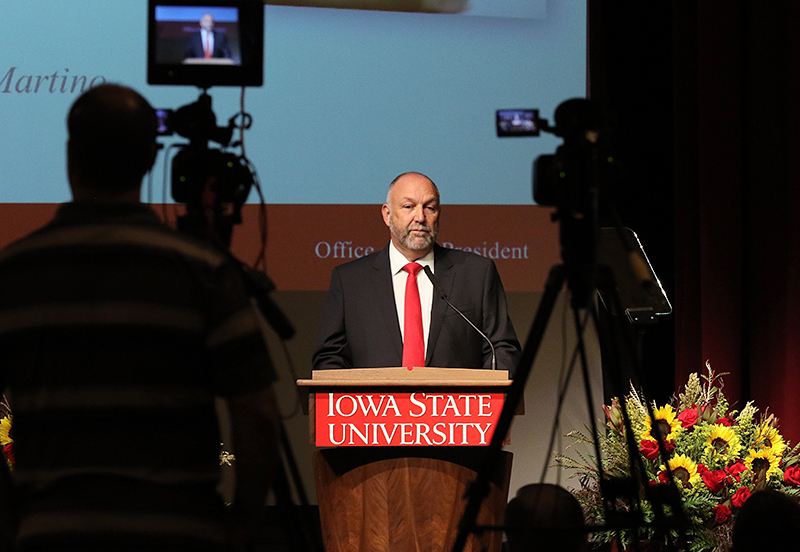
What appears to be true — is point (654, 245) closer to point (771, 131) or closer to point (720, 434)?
point (771, 131)

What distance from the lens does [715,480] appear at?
7.77 ft

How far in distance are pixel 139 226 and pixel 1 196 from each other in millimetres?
2991

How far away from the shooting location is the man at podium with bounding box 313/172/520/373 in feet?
10.6

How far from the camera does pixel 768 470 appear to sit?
2.45 m

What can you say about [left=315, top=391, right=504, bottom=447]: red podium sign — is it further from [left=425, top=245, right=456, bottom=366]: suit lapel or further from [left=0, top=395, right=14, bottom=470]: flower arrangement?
[left=0, top=395, right=14, bottom=470]: flower arrangement

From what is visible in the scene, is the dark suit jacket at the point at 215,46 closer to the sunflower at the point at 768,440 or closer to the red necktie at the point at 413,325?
the red necktie at the point at 413,325

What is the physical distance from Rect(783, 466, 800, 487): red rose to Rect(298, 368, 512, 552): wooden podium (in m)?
0.89

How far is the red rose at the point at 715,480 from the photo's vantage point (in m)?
2.37

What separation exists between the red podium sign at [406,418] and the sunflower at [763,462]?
0.82 meters

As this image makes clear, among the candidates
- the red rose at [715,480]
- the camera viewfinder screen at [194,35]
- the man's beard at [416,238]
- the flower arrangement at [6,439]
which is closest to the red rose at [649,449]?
the red rose at [715,480]

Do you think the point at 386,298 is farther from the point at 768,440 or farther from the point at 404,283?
the point at 768,440

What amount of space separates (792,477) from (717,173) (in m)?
1.64

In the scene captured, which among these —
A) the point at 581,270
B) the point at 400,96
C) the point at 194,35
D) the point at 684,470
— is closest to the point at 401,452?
the point at 684,470

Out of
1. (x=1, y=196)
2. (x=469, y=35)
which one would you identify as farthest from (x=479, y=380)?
(x=1, y=196)
